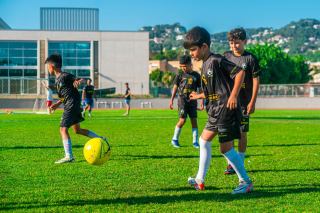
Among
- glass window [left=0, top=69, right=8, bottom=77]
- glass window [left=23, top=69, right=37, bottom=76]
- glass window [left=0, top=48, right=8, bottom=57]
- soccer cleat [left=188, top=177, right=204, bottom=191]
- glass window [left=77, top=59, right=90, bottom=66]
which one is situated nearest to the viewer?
soccer cleat [left=188, top=177, right=204, bottom=191]

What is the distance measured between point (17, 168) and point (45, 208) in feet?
7.19

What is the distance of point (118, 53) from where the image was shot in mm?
50062

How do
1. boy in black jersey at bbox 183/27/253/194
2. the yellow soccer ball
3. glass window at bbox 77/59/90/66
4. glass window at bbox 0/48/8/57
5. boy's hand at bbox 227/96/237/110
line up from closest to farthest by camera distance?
boy's hand at bbox 227/96/237/110 < boy in black jersey at bbox 183/27/253/194 < the yellow soccer ball < glass window at bbox 0/48/8/57 < glass window at bbox 77/59/90/66

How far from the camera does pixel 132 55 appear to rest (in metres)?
50.1

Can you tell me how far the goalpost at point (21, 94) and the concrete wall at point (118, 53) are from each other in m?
17.6

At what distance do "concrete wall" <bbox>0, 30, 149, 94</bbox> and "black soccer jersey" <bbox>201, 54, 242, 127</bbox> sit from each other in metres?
45.3

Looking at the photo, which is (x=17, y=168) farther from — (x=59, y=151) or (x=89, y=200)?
(x=89, y=200)

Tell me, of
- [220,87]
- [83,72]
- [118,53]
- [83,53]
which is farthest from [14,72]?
[220,87]

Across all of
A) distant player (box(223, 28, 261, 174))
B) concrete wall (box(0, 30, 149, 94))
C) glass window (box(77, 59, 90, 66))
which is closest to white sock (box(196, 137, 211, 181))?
distant player (box(223, 28, 261, 174))

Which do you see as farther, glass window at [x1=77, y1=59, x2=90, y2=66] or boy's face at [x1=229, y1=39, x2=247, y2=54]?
glass window at [x1=77, y1=59, x2=90, y2=66]

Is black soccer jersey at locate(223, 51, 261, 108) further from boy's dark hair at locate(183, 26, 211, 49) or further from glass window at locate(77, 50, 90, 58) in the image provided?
glass window at locate(77, 50, 90, 58)

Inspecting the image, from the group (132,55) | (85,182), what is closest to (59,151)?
(85,182)

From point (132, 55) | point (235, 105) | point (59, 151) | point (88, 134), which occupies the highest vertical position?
point (132, 55)

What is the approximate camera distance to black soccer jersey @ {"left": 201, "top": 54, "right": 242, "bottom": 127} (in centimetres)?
365
